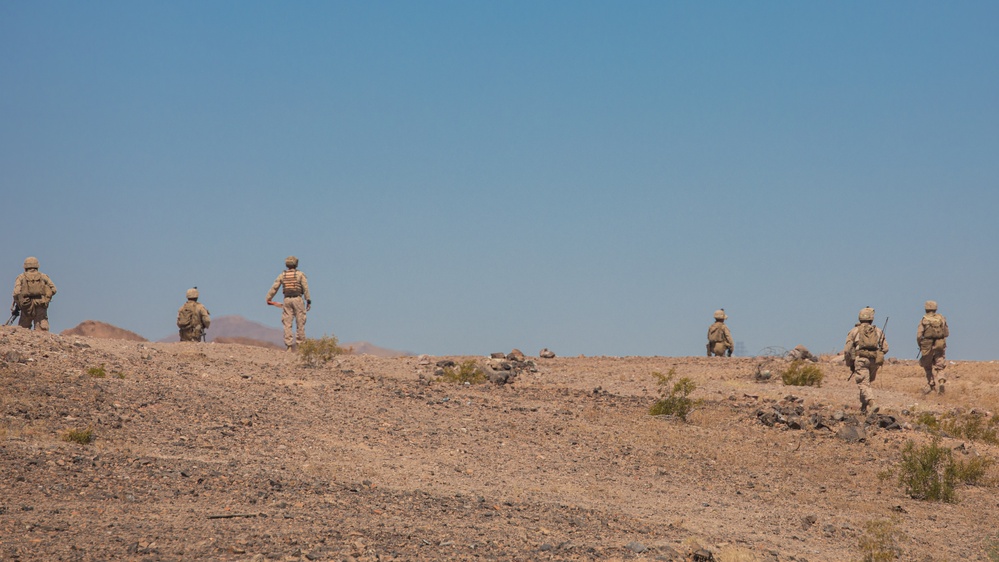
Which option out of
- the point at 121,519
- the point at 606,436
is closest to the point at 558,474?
the point at 606,436

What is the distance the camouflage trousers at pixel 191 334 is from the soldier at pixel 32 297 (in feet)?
9.78

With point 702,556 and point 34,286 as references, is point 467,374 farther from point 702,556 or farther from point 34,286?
point 702,556

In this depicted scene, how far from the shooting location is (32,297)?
2294 cm

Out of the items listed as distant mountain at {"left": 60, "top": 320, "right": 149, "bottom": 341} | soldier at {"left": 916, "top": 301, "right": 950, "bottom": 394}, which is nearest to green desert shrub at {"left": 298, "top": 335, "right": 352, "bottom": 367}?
soldier at {"left": 916, "top": 301, "right": 950, "bottom": 394}

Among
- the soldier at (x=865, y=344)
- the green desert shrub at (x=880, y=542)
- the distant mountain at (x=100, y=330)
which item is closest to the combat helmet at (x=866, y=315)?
the soldier at (x=865, y=344)

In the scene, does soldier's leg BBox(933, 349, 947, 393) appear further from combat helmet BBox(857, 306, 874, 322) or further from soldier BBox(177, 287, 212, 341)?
soldier BBox(177, 287, 212, 341)

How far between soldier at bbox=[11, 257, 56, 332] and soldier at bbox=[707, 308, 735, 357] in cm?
1753

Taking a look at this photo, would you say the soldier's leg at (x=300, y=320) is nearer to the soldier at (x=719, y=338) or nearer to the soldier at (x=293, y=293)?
the soldier at (x=293, y=293)

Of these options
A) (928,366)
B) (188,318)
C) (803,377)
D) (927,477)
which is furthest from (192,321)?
(928,366)

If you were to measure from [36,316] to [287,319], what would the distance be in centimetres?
539

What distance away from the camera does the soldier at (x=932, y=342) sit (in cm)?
2444

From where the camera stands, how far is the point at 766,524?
12.7 metres

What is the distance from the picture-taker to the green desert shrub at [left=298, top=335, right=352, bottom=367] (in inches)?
862

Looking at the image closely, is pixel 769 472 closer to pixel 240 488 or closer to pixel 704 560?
pixel 704 560
